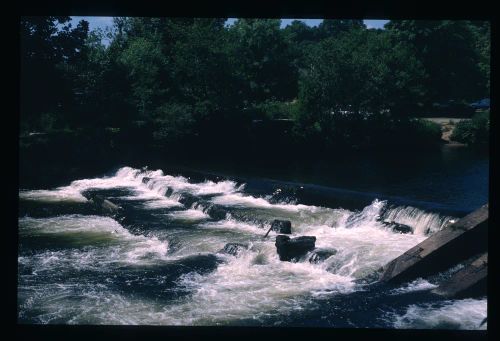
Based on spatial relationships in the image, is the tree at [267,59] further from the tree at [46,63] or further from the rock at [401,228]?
the rock at [401,228]

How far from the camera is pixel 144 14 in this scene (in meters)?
3.84

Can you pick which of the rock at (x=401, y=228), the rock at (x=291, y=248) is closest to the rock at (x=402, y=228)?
the rock at (x=401, y=228)

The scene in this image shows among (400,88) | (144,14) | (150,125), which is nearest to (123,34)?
(150,125)

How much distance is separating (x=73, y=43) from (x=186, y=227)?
11451 millimetres

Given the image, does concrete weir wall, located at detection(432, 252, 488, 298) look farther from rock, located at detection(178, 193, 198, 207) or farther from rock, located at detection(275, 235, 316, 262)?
rock, located at detection(178, 193, 198, 207)

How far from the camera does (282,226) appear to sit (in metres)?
10.6

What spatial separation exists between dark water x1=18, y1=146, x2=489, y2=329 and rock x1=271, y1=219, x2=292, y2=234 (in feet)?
1.30

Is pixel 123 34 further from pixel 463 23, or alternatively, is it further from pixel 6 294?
pixel 6 294

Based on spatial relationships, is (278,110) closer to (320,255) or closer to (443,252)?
(320,255)

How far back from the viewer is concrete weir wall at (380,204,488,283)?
25.5 ft

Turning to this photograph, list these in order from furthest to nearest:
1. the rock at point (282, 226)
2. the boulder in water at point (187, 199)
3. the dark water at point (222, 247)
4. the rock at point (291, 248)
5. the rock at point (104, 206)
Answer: the boulder in water at point (187, 199) → the rock at point (104, 206) → the rock at point (282, 226) → the rock at point (291, 248) → the dark water at point (222, 247)

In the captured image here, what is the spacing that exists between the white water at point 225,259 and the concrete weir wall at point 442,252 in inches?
11.3

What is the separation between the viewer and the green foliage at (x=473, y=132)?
80.1 ft

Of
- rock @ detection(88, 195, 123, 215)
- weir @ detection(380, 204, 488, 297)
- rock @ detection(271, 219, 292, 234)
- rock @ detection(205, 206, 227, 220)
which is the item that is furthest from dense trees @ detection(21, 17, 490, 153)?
weir @ detection(380, 204, 488, 297)
